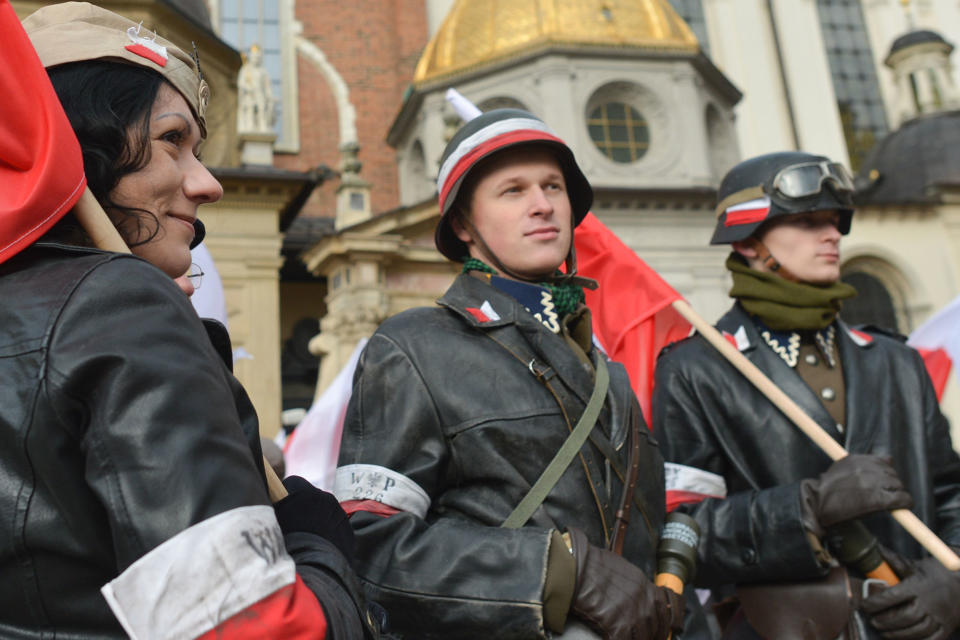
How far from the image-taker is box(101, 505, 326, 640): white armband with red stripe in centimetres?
126

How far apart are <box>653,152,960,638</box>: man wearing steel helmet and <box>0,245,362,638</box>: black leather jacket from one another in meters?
2.01

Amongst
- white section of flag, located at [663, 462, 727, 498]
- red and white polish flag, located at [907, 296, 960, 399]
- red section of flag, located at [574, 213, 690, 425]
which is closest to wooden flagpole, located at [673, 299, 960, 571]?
white section of flag, located at [663, 462, 727, 498]

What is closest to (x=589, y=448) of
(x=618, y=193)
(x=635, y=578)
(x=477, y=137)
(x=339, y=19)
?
(x=635, y=578)

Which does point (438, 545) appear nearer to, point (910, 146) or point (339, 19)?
point (339, 19)

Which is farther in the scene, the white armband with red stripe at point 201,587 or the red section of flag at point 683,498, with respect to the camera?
the red section of flag at point 683,498

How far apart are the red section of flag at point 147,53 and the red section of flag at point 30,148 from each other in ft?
0.68

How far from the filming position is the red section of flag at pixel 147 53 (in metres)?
1.72

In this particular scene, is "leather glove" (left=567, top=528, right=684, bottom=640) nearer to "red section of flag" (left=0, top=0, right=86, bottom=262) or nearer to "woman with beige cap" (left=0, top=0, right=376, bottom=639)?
"woman with beige cap" (left=0, top=0, right=376, bottom=639)

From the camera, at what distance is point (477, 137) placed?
2791 millimetres

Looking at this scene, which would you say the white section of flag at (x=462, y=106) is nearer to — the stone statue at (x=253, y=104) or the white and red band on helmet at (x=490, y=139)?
the white and red band on helmet at (x=490, y=139)

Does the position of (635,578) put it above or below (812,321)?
below

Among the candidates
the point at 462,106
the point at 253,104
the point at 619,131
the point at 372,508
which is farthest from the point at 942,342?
the point at 619,131

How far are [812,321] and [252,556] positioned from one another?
104 inches

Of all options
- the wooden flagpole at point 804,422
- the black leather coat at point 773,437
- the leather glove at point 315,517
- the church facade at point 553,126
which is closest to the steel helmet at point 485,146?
the wooden flagpole at point 804,422
